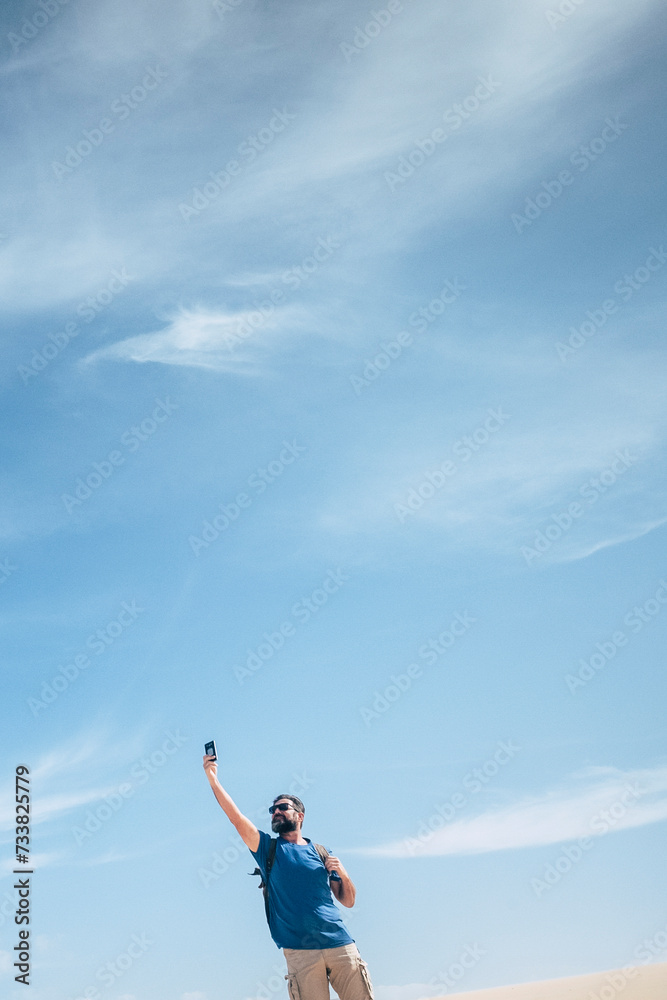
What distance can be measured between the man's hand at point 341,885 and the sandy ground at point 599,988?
11194 mm

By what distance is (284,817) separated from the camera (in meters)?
8.09

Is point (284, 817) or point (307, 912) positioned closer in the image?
point (307, 912)

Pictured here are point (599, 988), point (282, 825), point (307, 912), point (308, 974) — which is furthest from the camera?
point (599, 988)

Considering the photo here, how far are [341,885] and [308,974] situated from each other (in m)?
0.78

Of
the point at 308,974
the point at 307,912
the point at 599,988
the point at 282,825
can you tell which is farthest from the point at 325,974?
the point at 599,988

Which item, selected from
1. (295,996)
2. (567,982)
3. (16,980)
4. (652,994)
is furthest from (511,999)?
(295,996)

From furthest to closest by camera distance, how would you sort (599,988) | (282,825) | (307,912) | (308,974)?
(599,988), (282,825), (307,912), (308,974)

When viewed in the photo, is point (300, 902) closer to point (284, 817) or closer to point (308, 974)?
point (308, 974)

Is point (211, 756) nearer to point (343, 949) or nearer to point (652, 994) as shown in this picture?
point (343, 949)

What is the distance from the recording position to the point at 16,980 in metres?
14.3

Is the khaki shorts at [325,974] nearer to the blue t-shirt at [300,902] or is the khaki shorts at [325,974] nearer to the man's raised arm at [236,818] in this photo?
the blue t-shirt at [300,902]

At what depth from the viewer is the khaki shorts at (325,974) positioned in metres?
7.37

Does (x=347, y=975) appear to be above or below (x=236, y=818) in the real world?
below

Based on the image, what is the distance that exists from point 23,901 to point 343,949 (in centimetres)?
996
